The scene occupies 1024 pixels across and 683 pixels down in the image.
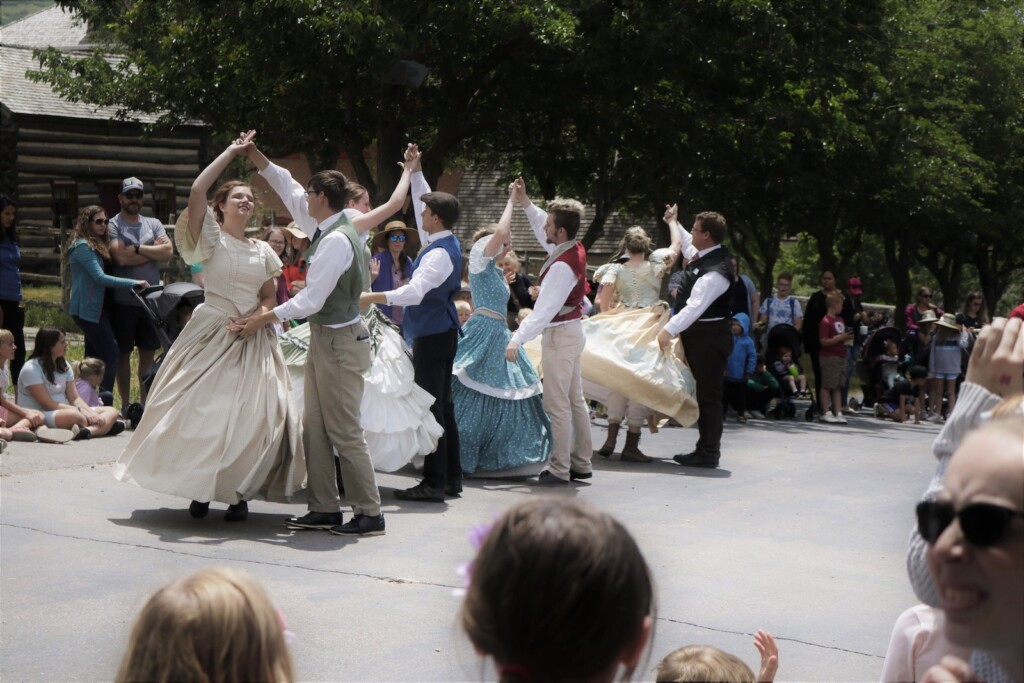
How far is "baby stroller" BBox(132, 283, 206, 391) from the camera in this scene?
11016mm

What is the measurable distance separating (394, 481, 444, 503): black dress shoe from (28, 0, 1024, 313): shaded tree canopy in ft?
30.5

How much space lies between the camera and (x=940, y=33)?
89.9 feet

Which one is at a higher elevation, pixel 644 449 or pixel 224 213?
pixel 224 213

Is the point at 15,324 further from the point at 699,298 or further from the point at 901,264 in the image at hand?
the point at 901,264

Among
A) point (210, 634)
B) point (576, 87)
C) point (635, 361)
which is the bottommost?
point (635, 361)

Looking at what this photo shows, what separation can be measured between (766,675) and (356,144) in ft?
56.9

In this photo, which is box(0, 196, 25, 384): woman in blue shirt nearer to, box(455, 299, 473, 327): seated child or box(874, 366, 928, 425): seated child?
box(455, 299, 473, 327): seated child

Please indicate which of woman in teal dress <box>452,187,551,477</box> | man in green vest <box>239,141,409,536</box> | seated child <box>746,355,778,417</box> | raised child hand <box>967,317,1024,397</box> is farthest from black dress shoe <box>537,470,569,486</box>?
seated child <box>746,355,778,417</box>

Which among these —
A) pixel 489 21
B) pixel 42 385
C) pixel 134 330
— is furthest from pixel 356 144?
pixel 42 385

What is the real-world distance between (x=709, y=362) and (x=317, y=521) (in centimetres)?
453

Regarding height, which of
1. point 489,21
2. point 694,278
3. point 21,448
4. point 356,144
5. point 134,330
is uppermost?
point 489,21

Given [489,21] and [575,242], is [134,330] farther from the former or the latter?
[489,21]

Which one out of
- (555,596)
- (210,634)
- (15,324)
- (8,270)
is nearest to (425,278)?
(8,270)

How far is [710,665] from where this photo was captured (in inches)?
127
